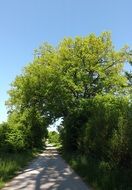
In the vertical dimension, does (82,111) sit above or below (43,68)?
below

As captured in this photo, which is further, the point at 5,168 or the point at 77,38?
the point at 77,38

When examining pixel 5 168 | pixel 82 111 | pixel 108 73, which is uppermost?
pixel 108 73

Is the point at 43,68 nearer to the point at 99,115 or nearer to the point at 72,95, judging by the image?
the point at 72,95

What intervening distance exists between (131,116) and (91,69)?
121 feet

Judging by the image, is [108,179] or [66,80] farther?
[66,80]

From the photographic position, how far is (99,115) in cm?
2327

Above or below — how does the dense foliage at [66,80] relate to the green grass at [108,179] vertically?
above

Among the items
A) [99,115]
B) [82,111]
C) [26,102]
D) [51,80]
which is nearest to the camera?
[99,115]

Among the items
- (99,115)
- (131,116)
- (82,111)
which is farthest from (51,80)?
(131,116)

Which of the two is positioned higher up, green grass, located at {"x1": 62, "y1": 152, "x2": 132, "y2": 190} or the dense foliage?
the dense foliage

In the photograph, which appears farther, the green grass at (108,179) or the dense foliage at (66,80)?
the dense foliage at (66,80)

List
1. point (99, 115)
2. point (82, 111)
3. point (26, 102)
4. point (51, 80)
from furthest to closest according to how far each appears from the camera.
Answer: point (26, 102) → point (51, 80) → point (82, 111) → point (99, 115)

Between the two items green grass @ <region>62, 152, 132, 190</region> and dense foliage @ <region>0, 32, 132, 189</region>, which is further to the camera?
dense foliage @ <region>0, 32, 132, 189</region>

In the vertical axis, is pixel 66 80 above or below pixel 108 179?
above
